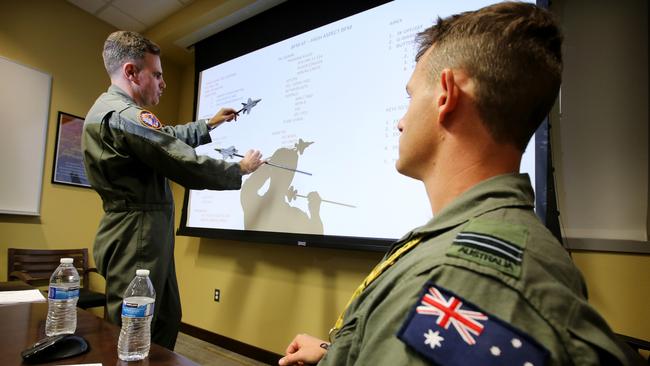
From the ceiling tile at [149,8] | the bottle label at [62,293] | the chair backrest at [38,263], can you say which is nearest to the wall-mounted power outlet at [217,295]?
the chair backrest at [38,263]

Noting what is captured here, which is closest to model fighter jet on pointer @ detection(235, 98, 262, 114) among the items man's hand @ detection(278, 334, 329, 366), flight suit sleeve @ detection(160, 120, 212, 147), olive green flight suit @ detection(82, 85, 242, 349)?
flight suit sleeve @ detection(160, 120, 212, 147)

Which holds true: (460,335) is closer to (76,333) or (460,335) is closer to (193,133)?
(76,333)

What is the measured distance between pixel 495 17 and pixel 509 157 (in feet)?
0.78

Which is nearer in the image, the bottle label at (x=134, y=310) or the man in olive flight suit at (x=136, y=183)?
the bottle label at (x=134, y=310)

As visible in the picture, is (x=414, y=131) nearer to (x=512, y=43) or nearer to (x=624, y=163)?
(x=512, y=43)

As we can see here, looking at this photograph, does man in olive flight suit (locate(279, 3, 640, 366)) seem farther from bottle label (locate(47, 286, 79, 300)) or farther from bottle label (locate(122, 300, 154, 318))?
bottle label (locate(47, 286, 79, 300))

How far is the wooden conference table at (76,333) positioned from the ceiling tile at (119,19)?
2786 millimetres

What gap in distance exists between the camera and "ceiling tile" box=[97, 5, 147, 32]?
3.02 meters

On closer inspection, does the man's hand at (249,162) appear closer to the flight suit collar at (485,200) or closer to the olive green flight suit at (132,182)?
the olive green flight suit at (132,182)

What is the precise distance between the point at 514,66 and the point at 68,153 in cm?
333

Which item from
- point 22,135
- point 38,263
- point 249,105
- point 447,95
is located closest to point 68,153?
point 22,135

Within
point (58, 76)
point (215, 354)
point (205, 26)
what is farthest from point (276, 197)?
A: point (58, 76)

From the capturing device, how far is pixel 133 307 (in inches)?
31.9

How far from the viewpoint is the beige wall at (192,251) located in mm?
2143
